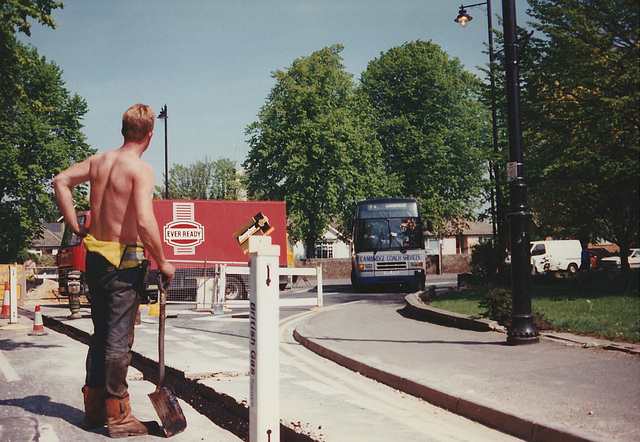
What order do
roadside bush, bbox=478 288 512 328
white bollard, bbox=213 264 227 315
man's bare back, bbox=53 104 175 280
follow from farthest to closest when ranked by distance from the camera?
1. white bollard, bbox=213 264 227 315
2. roadside bush, bbox=478 288 512 328
3. man's bare back, bbox=53 104 175 280

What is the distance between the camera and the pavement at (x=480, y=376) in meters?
4.74

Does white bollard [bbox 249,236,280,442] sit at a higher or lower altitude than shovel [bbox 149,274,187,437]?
higher

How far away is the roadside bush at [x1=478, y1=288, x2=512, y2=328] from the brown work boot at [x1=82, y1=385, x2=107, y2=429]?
7506 mm

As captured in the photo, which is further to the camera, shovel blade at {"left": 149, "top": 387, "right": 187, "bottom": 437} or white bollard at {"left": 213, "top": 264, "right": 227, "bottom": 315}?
white bollard at {"left": 213, "top": 264, "right": 227, "bottom": 315}

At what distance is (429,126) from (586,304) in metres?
35.7

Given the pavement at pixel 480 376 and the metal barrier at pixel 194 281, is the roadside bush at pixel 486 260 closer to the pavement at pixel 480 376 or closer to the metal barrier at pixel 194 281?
the metal barrier at pixel 194 281

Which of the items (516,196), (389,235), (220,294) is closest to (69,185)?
(516,196)

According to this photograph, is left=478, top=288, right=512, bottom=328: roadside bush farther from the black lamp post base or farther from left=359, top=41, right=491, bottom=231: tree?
left=359, top=41, right=491, bottom=231: tree

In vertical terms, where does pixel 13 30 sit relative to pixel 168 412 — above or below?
above

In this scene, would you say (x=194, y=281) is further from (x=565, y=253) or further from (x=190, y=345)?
(x=565, y=253)

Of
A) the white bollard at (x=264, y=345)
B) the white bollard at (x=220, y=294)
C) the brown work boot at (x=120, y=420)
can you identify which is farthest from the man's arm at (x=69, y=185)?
the white bollard at (x=220, y=294)

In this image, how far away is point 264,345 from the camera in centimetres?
380

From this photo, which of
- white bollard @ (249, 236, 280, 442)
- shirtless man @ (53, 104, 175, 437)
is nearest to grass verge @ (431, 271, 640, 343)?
white bollard @ (249, 236, 280, 442)

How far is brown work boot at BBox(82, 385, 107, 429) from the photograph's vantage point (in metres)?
4.48
